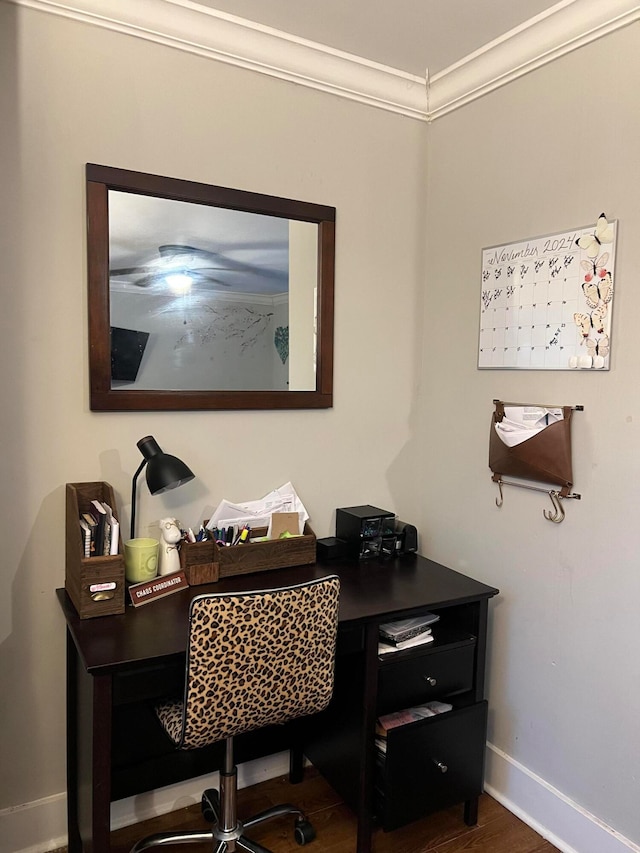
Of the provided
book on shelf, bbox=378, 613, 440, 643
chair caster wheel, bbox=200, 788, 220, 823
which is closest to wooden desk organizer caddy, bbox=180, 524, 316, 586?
book on shelf, bbox=378, 613, 440, 643

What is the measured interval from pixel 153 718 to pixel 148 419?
91 cm

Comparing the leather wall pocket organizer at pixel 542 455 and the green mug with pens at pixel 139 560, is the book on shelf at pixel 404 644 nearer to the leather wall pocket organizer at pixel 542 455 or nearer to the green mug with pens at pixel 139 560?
the leather wall pocket organizer at pixel 542 455

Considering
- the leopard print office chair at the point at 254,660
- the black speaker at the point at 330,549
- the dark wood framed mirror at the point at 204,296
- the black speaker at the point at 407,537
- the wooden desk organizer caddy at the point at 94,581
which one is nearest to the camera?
the leopard print office chair at the point at 254,660

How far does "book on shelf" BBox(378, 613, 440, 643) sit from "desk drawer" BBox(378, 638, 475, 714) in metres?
0.07

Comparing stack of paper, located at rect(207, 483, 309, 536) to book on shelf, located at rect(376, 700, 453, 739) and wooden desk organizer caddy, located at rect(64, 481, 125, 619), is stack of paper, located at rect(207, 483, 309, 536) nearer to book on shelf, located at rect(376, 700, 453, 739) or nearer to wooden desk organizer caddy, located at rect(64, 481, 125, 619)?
wooden desk organizer caddy, located at rect(64, 481, 125, 619)

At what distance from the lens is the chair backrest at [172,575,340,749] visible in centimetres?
141

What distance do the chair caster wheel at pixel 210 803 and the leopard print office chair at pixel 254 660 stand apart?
19.8 inches

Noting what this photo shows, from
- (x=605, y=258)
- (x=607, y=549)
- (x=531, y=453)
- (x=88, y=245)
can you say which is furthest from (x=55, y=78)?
(x=607, y=549)

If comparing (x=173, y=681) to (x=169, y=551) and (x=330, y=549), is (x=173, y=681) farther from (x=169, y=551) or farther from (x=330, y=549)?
(x=330, y=549)

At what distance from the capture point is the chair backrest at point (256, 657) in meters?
1.41

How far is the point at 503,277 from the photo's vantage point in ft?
6.84

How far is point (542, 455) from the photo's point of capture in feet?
6.29

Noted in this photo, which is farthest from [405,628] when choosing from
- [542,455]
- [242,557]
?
[542,455]

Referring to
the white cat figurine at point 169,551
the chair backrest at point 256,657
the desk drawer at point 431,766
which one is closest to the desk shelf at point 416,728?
the desk drawer at point 431,766
